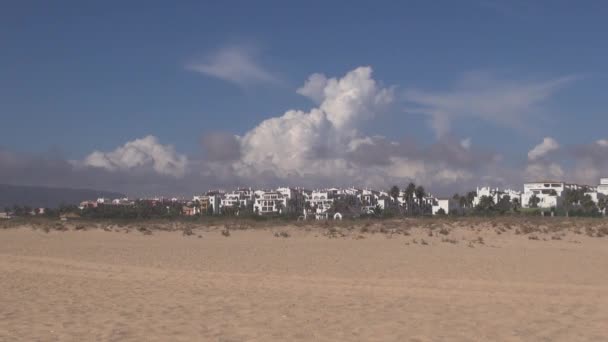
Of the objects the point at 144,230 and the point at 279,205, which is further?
the point at 279,205

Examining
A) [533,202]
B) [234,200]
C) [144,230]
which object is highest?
[234,200]

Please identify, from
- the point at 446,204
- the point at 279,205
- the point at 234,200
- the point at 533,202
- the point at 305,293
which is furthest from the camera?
the point at 234,200

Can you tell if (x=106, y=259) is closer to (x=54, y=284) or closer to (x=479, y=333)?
(x=54, y=284)

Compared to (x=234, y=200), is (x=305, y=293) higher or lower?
lower

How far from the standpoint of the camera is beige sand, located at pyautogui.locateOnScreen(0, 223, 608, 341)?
10.9 meters

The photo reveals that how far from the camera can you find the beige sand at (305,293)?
10.9 metres

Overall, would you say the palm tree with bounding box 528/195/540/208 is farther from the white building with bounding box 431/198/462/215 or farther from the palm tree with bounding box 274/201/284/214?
the palm tree with bounding box 274/201/284/214

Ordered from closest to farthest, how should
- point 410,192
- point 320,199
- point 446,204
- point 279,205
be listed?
1. point 410,192
2. point 446,204
3. point 279,205
4. point 320,199

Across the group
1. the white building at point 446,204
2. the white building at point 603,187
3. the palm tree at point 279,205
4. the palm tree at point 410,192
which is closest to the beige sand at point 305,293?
the palm tree at point 410,192

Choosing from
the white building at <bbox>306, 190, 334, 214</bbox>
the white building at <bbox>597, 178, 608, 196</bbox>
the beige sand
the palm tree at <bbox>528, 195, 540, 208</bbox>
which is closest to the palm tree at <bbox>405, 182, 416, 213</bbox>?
the palm tree at <bbox>528, 195, 540, 208</bbox>

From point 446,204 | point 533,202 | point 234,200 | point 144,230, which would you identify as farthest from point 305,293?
point 234,200

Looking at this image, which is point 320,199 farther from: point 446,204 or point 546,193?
point 546,193

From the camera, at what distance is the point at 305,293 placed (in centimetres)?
1599

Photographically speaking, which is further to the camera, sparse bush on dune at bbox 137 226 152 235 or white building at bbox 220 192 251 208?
white building at bbox 220 192 251 208
